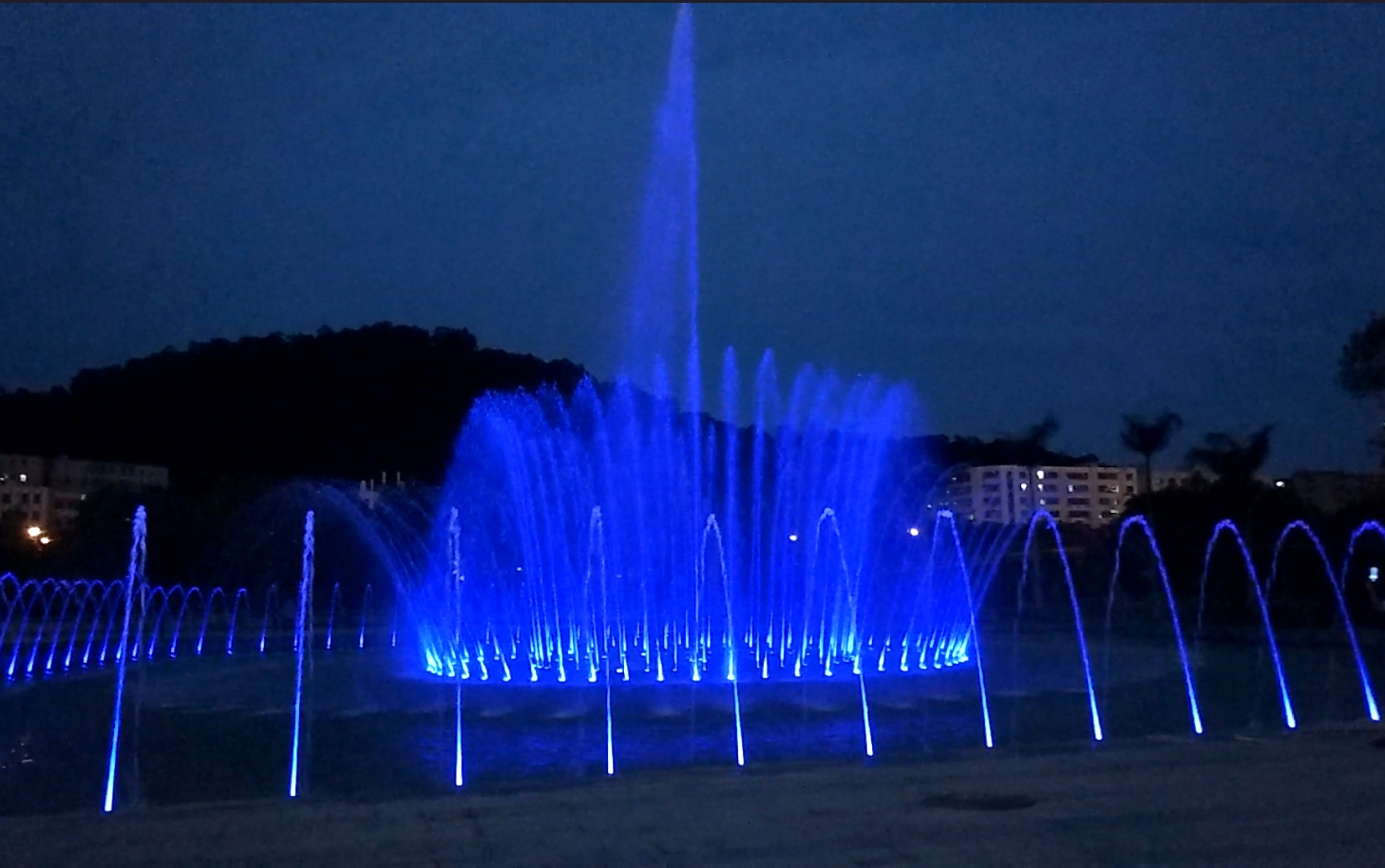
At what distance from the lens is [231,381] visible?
8675 centimetres

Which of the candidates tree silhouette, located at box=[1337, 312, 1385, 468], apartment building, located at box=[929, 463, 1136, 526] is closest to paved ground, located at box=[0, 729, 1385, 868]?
tree silhouette, located at box=[1337, 312, 1385, 468]

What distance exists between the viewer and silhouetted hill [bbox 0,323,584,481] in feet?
263

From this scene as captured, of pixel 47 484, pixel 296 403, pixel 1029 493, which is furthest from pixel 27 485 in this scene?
pixel 1029 493

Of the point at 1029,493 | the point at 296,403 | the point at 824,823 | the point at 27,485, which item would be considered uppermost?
the point at 296,403

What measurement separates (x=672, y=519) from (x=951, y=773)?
1276cm

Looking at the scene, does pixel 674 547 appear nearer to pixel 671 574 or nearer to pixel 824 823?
pixel 671 574

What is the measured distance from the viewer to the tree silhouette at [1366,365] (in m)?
39.0

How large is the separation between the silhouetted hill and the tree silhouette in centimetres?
4384

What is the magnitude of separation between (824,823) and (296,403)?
79316mm

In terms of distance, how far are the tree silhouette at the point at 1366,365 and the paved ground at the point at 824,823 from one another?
1284 inches

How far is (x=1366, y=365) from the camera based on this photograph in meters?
39.5

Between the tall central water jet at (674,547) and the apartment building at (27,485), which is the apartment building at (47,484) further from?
the tall central water jet at (674,547)

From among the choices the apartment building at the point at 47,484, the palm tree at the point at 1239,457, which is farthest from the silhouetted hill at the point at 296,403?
the palm tree at the point at 1239,457

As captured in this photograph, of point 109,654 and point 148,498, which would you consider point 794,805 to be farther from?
point 148,498
